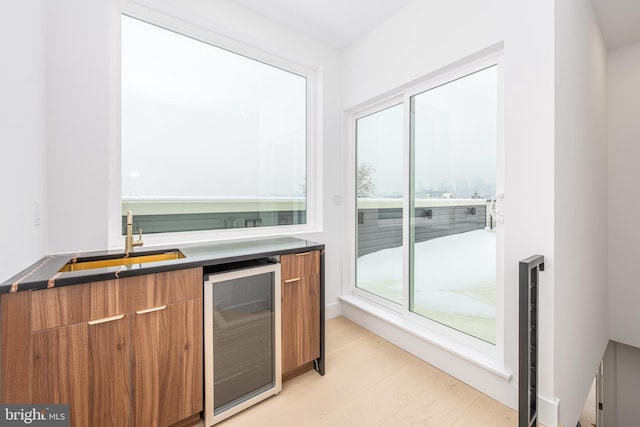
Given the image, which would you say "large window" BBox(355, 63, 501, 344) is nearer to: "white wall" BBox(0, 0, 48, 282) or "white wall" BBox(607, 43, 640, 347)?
"white wall" BBox(607, 43, 640, 347)

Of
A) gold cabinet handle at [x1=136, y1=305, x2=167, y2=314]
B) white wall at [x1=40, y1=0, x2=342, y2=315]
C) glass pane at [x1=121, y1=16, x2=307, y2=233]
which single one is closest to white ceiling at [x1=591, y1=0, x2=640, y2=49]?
glass pane at [x1=121, y1=16, x2=307, y2=233]

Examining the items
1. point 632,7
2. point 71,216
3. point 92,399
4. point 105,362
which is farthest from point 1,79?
point 632,7

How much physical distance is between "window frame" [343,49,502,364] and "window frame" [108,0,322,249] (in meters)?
0.42

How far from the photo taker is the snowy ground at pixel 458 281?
75.7 inches

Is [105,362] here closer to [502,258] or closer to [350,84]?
[502,258]

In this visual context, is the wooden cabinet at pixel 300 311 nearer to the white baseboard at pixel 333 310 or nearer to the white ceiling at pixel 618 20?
the white baseboard at pixel 333 310

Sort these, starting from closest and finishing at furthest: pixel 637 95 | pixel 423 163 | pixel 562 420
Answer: pixel 562 420
pixel 423 163
pixel 637 95

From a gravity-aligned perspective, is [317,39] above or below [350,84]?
above

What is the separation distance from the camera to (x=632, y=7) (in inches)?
83.1

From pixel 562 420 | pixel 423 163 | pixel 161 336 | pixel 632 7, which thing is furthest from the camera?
pixel 423 163

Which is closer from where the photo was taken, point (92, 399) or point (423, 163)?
point (92, 399)

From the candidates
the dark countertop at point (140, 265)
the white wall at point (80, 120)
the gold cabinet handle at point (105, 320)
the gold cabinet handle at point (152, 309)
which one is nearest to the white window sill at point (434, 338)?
the dark countertop at point (140, 265)

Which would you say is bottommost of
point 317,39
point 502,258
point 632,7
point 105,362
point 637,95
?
point 105,362

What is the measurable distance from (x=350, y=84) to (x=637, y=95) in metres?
2.78
